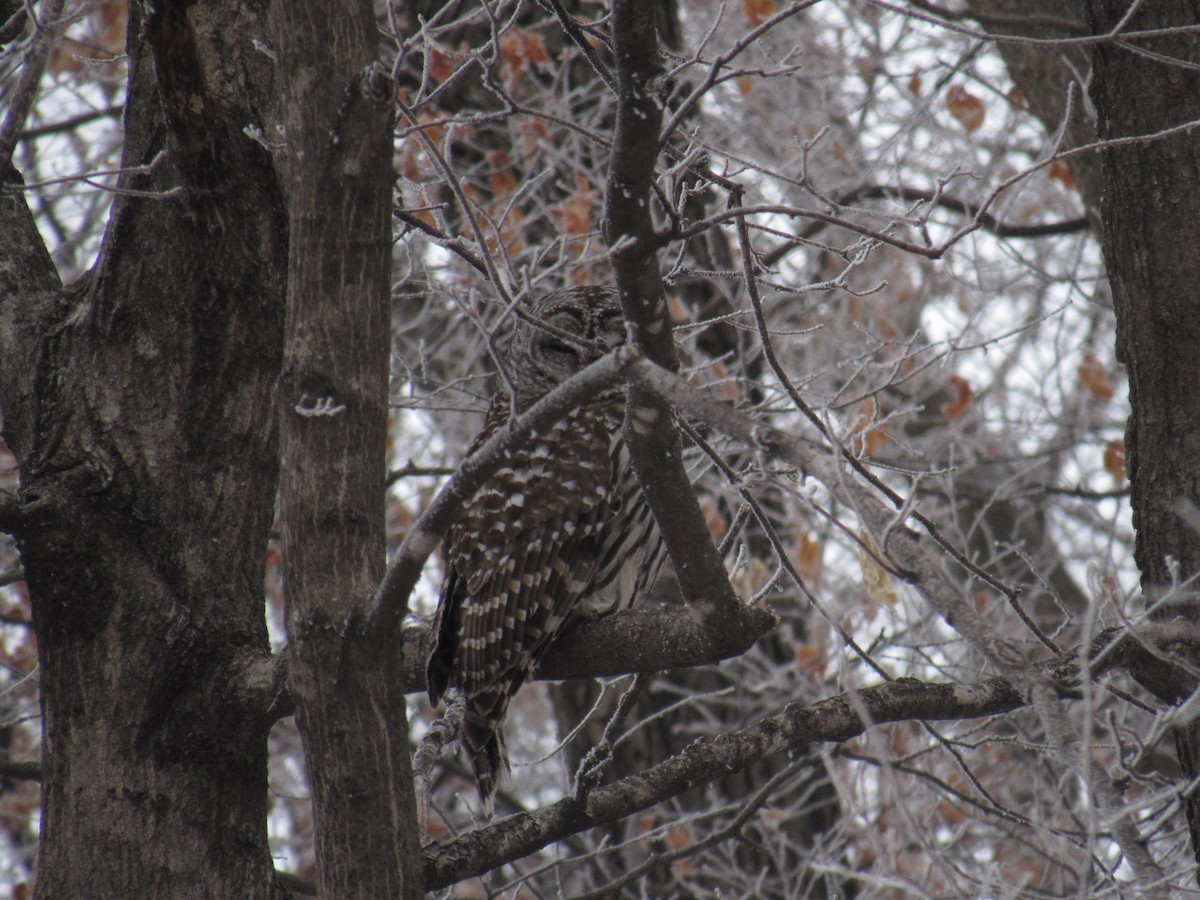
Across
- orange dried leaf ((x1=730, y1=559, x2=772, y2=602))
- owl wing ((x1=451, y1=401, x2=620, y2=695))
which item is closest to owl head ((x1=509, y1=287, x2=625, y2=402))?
owl wing ((x1=451, y1=401, x2=620, y2=695))

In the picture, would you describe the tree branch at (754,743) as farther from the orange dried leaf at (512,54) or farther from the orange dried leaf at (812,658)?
the orange dried leaf at (512,54)

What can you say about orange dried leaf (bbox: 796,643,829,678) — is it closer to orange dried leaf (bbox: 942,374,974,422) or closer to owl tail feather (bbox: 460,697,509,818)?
orange dried leaf (bbox: 942,374,974,422)

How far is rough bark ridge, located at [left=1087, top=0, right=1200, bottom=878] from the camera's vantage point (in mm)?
3064

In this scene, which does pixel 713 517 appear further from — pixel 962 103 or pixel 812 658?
pixel 962 103

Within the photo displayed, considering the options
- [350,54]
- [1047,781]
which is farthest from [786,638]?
[350,54]

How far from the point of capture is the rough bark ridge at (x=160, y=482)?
8.79ft

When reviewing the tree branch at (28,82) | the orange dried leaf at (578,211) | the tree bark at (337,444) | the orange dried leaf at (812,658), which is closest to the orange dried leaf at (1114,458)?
the orange dried leaf at (812,658)

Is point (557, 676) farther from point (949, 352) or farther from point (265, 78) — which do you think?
point (265, 78)

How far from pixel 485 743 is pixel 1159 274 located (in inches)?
88.1

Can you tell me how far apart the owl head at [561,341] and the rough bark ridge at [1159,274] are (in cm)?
169

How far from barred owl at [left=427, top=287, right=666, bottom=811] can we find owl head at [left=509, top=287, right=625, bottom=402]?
0.31m

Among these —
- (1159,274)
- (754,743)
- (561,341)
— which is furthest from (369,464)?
(561,341)

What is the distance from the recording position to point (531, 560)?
3.89m

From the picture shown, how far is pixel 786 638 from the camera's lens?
6781 mm
